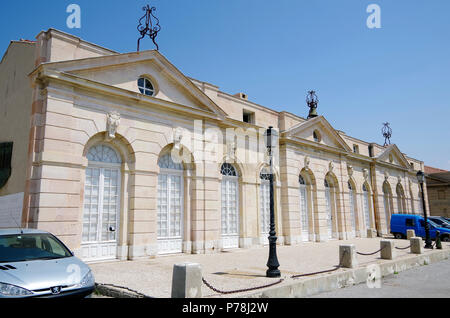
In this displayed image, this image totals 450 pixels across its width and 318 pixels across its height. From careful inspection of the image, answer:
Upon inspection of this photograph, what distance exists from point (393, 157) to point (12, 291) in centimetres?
2929

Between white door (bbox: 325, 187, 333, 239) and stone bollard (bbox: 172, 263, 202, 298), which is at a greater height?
white door (bbox: 325, 187, 333, 239)

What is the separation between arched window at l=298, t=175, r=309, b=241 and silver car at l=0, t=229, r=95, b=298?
13870 mm

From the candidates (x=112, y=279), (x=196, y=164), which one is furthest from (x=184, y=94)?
(x=112, y=279)

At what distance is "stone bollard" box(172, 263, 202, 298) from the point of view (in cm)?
541

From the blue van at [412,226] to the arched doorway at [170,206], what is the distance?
51.5 feet

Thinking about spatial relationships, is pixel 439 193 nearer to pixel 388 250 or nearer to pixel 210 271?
pixel 388 250

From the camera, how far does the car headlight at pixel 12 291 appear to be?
489 cm

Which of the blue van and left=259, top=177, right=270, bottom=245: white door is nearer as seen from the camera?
left=259, top=177, right=270, bottom=245: white door

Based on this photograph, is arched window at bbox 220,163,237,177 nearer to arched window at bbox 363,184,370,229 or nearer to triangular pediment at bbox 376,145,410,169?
arched window at bbox 363,184,370,229

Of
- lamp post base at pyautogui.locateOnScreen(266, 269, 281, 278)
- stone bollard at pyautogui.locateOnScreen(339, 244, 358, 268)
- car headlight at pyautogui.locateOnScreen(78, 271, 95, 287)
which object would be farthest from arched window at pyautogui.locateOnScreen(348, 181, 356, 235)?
car headlight at pyautogui.locateOnScreen(78, 271, 95, 287)

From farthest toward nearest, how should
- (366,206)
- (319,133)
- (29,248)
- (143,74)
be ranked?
1. (366,206)
2. (319,133)
3. (143,74)
4. (29,248)

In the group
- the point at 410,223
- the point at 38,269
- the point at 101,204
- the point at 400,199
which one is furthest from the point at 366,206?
the point at 38,269

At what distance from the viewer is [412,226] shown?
69.7 feet

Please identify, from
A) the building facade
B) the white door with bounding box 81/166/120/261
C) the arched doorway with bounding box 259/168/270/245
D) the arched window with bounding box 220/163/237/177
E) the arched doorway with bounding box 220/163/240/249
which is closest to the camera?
the white door with bounding box 81/166/120/261
